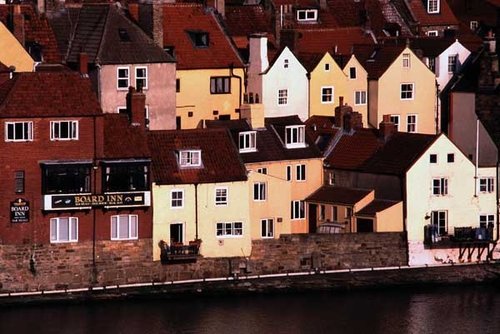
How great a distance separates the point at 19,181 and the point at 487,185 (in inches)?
847

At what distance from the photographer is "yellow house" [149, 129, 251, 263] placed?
109688 millimetres

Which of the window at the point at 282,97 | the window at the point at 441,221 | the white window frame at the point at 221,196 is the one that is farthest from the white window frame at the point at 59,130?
the window at the point at 282,97

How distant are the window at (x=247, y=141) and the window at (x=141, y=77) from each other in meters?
6.01

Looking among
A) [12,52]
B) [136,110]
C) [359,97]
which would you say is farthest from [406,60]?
[12,52]

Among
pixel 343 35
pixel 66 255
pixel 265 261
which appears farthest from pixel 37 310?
pixel 343 35

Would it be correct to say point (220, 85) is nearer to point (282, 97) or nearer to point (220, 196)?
point (282, 97)

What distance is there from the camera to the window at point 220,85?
12331 cm

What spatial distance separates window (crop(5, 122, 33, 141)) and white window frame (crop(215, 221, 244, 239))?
897 cm

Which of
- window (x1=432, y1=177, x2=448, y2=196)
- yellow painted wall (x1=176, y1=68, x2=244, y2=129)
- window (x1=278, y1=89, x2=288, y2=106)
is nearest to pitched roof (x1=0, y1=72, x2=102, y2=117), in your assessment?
yellow painted wall (x1=176, y1=68, x2=244, y2=129)

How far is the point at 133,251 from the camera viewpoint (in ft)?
357

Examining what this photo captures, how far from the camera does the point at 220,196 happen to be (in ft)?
364

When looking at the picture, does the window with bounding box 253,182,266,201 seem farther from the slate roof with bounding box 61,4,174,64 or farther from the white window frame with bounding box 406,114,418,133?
A: the white window frame with bounding box 406,114,418,133

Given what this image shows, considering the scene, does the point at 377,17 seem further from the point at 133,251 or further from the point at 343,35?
the point at 133,251

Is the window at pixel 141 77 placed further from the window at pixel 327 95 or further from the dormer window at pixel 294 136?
the window at pixel 327 95
